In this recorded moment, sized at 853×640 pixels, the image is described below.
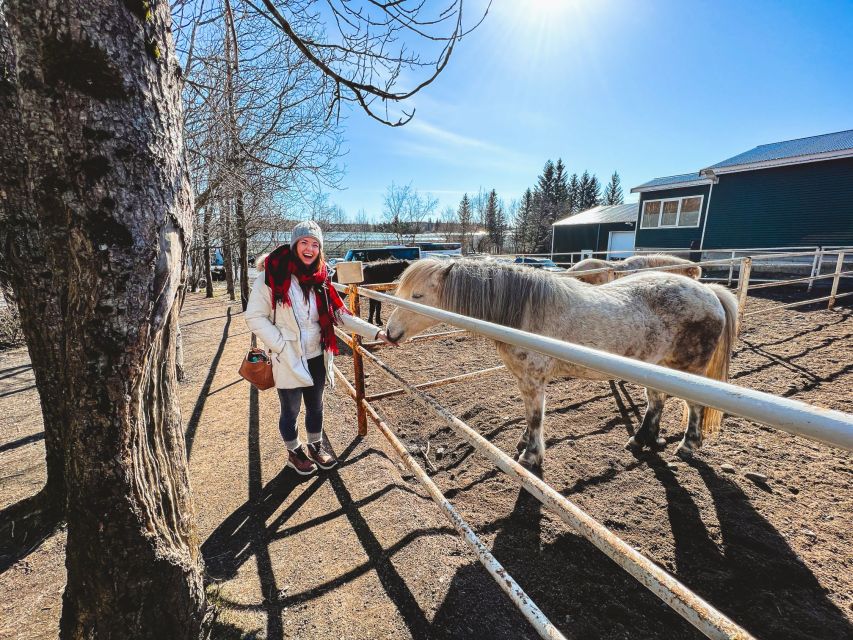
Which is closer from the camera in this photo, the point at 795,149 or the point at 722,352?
the point at 722,352

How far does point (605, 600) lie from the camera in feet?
6.65

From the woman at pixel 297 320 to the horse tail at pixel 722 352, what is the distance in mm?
3017

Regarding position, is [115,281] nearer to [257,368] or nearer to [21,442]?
[257,368]

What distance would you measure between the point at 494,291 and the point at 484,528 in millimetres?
1727

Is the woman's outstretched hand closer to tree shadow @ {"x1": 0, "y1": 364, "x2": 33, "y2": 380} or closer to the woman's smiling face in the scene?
the woman's smiling face

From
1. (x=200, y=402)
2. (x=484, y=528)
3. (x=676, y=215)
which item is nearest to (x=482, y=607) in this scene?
(x=484, y=528)

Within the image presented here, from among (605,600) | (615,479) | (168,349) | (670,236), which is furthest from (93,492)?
(670,236)

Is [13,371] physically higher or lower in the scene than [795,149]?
lower

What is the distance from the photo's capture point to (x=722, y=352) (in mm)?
3334

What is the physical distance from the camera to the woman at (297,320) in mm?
2498

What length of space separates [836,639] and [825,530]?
0.97 metres

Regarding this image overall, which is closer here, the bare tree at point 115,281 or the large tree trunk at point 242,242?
the bare tree at point 115,281

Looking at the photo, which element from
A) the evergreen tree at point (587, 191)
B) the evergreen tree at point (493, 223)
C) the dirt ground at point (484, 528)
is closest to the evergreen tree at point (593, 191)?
the evergreen tree at point (587, 191)

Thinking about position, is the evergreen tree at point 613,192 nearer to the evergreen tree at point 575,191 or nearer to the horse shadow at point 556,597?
the evergreen tree at point 575,191
